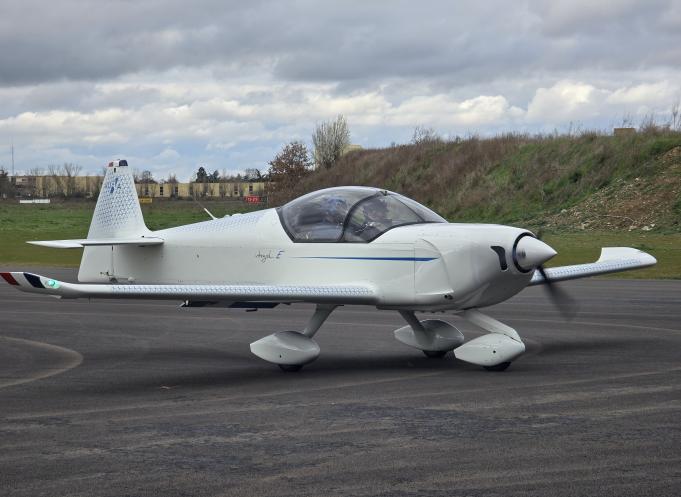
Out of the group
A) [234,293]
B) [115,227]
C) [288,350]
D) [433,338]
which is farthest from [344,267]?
[115,227]

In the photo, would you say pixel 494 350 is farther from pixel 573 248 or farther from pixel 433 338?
pixel 573 248

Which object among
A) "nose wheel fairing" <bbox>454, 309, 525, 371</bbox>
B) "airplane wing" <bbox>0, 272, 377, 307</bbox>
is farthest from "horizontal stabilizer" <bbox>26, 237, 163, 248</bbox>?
"nose wheel fairing" <bbox>454, 309, 525, 371</bbox>

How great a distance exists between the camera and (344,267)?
37.7ft

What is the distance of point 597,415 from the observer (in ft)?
27.5

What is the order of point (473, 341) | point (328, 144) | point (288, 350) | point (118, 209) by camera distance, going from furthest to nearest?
1. point (328, 144)
2. point (118, 209)
3. point (288, 350)
4. point (473, 341)

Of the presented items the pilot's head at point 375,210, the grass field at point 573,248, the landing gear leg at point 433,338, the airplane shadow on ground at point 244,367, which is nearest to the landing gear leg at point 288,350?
the airplane shadow on ground at point 244,367

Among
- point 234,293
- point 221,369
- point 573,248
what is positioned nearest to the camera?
point 234,293

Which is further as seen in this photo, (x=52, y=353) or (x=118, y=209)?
(x=118, y=209)

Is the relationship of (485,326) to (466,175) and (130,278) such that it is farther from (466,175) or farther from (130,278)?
(466,175)

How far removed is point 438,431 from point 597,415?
143 centimetres

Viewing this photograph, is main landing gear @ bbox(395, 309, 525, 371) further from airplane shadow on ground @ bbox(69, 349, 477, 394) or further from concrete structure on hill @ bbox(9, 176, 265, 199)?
concrete structure on hill @ bbox(9, 176, 265, 199)

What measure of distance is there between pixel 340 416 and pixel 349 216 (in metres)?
3.50

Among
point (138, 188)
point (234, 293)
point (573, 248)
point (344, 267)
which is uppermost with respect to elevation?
point (138, 188)

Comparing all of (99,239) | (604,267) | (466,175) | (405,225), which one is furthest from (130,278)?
(466,175)
